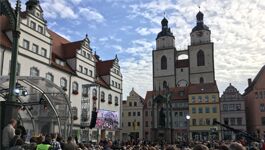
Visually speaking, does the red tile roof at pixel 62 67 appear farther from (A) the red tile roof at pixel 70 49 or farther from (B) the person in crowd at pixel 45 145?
(B) the person in crowd at pixel 45 145

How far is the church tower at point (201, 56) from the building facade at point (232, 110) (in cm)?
1345

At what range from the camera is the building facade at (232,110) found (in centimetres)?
6241

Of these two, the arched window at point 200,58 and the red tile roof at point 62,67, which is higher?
the arched window at point 200,58

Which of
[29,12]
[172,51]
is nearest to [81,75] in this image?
[29,12]

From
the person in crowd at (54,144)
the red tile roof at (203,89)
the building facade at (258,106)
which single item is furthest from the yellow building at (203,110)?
the person in crowd at (54,144)

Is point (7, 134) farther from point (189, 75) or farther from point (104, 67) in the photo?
point (189, 75)

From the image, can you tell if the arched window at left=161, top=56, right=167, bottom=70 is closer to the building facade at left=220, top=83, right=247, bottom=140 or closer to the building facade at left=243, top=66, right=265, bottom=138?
the building facade at left=220, top=83, right=247, bottom=140

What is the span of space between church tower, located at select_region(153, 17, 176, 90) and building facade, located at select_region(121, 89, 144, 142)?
32.9 feet

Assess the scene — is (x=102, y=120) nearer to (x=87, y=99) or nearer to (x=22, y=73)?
(x=87, y=99)

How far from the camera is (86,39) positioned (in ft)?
154

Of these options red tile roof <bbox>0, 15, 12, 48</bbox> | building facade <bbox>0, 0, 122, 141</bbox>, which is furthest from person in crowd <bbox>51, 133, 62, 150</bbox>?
red tile roof <bbox>0, 15, 12, 48</bbox>

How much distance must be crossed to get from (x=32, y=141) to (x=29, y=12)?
27.6 m

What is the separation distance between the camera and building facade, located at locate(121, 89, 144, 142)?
73.0 m

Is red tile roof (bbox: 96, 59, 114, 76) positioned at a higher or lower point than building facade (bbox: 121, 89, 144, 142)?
higher
